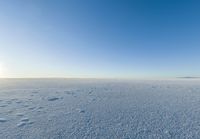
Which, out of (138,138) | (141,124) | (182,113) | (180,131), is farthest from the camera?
(182,113)

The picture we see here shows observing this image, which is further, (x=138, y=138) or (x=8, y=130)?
(x=8, y=130)

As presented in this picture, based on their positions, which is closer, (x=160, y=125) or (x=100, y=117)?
(x=160, y=125)

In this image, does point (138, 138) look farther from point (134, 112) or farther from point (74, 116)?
point (74, 116)

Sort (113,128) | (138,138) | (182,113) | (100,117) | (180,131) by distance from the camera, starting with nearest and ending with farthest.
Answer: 1. (138,138)
2. (180,131)
3. (113,128)
4. (100,117)
5. (182,113)

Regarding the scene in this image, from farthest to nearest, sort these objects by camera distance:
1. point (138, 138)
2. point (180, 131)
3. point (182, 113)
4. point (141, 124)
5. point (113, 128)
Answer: point (182, 113)
point (141, 124)
point (113, 128)
point (180, 131)
point (138, 138)

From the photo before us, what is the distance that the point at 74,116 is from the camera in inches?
185

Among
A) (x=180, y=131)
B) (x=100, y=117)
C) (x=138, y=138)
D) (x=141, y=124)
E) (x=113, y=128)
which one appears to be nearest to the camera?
(x=138, y=138)

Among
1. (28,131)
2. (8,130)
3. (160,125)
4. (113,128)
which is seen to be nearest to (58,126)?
(28,131)

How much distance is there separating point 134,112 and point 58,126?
2799 mm

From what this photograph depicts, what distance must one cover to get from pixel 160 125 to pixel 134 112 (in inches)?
52.5

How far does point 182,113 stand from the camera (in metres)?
4.87

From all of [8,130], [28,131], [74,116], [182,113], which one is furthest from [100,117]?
[182,113]

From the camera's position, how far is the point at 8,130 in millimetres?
3555

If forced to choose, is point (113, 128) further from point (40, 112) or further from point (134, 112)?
point (40, 112)
